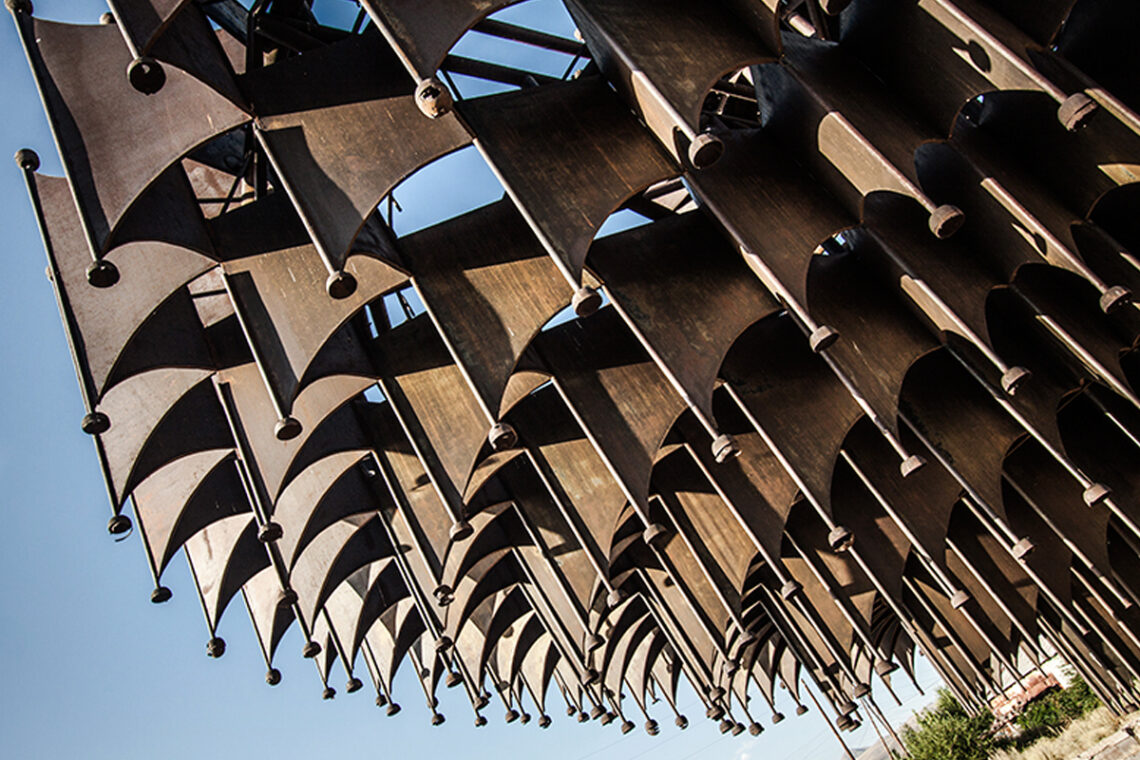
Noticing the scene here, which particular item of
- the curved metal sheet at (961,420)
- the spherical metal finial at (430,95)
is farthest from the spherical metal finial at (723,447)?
the spherical metal finial at (430,95)

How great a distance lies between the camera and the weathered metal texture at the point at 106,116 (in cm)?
571

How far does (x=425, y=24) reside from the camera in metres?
5.22

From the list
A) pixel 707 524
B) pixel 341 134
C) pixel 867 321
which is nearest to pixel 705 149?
pixel 341 134

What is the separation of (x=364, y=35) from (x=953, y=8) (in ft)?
15.3

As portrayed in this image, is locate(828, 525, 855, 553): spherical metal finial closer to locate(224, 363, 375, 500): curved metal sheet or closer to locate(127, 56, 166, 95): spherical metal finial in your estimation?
locate(224, 363, 375, 500): curved metal sheet

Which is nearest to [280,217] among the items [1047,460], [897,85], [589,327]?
[589,327]

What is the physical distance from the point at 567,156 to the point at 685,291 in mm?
1782

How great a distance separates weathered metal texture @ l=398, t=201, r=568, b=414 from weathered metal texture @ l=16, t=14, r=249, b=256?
207 centimetres

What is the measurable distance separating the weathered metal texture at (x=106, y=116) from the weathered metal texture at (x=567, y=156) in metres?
2.10

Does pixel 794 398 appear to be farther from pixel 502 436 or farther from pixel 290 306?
pixel 290 306

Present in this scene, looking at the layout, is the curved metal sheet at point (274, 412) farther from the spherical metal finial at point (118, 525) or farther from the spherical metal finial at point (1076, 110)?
the spherical metal finial at point (1076, 110)

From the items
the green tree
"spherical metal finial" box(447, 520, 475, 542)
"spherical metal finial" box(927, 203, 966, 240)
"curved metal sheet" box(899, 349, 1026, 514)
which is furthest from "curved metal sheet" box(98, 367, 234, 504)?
the green tree

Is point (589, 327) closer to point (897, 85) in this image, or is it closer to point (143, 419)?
point (897, 85)

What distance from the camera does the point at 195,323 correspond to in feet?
26.9
